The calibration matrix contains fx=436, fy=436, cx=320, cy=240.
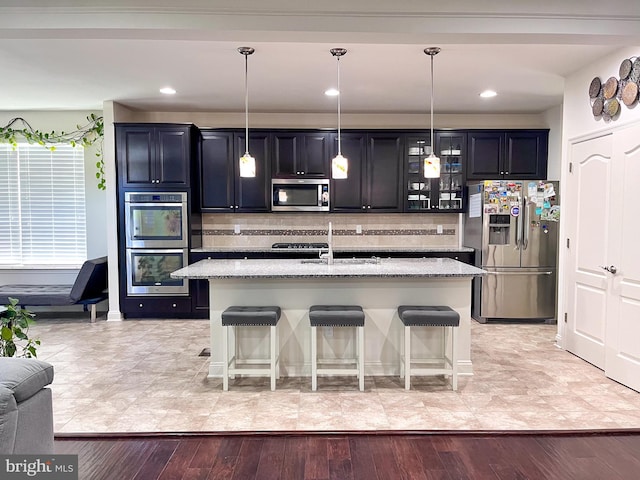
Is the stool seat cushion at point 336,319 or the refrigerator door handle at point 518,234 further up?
the refrigerator door handle at point 518,234

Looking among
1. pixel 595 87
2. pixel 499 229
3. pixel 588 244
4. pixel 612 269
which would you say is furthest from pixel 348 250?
pixel 595 87

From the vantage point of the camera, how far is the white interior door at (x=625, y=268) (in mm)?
3307

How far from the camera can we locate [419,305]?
354 cm

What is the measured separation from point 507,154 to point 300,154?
8.98 feet

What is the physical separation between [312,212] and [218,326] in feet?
8.84

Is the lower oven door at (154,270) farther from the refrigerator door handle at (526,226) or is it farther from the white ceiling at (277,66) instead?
the refrigerator door handle at (526,226)

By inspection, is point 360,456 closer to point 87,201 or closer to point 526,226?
point 526,226

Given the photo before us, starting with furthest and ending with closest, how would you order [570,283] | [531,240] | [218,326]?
[531,240] → [570,283] → [218,326]

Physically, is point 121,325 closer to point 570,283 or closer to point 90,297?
point 90,297

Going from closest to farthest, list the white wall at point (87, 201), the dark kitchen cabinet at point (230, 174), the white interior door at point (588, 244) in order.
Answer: the white interior door at point (588, 244)
the dark kitchen cabinet at point (230, 174)
the white wall at point (87, 201)

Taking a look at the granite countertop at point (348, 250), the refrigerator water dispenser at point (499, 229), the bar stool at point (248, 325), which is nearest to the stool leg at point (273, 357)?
the bar stool at point (248, 325)

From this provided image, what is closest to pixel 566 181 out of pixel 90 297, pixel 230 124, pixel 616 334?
pixel 616 334

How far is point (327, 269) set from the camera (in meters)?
3.46

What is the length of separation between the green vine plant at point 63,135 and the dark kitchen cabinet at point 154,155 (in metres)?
0.60
